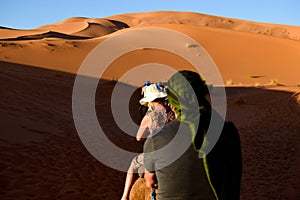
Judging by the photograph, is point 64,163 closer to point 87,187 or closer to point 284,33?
point 87,187

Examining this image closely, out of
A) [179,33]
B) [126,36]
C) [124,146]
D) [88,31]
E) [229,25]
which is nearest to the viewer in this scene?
[124,146]

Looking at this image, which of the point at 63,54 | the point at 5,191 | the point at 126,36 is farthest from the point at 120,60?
the point at 5,191

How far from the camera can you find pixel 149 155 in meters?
2.52

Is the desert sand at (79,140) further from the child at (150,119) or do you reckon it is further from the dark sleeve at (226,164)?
the dark sleeve at (226,164)

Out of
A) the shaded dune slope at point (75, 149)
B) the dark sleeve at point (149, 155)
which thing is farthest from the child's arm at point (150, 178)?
the shaded dune slope at point (75, 149)

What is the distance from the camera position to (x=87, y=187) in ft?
21.8

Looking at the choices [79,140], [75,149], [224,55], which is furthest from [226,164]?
[224,55]

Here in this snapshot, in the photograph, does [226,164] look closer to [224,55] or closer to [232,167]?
[232,167]

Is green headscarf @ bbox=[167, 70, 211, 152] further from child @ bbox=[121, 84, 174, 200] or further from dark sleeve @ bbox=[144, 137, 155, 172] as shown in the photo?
child @ bbox=[121, 84, 174, 200]

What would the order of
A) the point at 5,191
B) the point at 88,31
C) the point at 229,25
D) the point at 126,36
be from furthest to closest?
the point at 229,25 → the point at 88,31 → the point at 126,36 → the point at 5,191

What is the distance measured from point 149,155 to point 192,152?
10.8 inches

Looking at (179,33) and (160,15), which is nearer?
(179,33)

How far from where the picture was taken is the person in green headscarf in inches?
96.3

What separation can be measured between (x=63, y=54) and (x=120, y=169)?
2196 cm
